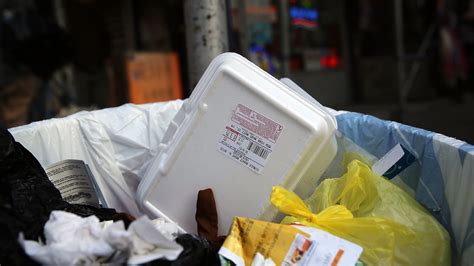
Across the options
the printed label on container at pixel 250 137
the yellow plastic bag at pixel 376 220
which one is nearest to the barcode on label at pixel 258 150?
the printed label on container at pixel 250 137

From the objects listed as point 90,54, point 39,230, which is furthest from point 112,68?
point 39,230

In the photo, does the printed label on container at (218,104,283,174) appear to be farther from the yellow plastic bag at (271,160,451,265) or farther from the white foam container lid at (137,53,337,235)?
the yellow plastic bag at (271,160,451,265)

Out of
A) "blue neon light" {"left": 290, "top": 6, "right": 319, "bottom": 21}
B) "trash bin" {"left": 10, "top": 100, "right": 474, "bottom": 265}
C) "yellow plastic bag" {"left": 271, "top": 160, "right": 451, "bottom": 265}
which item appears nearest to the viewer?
"yellow plastic bag" {"left": 271, "top": 160, "right": 451, "bottom": 265}

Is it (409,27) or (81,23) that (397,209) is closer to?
(81,23)

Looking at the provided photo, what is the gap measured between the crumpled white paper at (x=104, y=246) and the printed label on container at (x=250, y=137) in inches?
19.0

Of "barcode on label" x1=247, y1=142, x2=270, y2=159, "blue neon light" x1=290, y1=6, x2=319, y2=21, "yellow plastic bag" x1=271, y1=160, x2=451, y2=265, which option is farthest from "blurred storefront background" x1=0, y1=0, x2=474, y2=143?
"yellow plastic bag" x1=271, y1=160, x2=451, y2=265

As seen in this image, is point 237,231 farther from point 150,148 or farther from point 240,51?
point 240,51

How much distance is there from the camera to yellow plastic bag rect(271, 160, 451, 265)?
4.41 ft

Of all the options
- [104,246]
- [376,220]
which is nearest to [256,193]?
[376,220]

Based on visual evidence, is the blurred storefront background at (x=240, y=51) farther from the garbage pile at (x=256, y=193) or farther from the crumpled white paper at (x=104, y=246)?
the crumpled white paper at (x=104, y=246)

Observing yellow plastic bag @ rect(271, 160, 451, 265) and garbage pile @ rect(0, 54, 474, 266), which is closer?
garbage pile @ rect(0, 54, 474, 266)

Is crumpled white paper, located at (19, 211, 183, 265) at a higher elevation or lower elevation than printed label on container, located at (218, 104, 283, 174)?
lower

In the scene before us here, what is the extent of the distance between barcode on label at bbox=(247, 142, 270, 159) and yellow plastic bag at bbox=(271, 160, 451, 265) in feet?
0.39

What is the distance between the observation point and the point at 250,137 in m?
1.50
